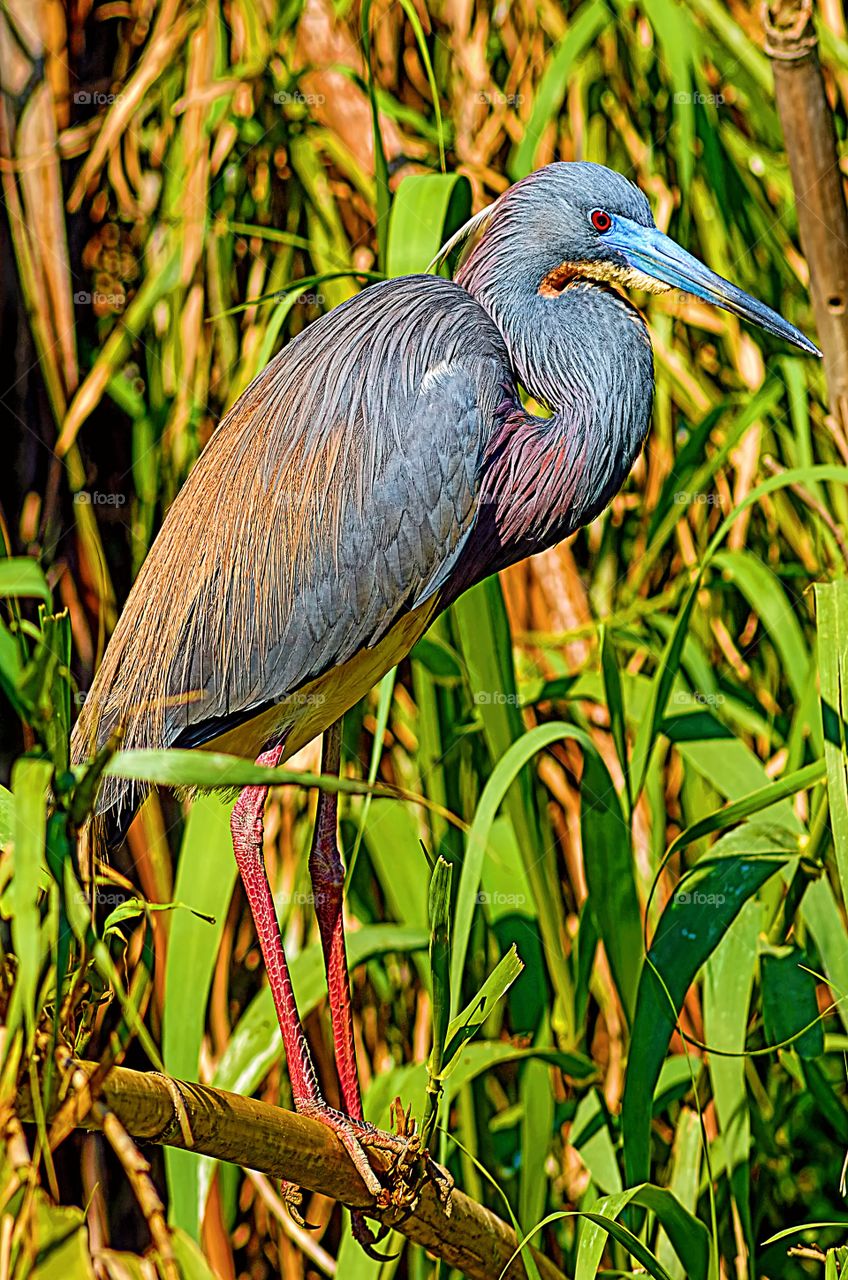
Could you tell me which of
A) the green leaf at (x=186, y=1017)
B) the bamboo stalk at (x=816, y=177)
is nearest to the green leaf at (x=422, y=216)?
the bamboo stalk at (x=816, y=177)

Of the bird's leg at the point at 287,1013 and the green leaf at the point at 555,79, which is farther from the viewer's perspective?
the green leaf at the point at 555,79

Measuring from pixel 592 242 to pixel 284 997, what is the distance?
75 cm

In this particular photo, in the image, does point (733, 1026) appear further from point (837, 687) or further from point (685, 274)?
point (685, 274)

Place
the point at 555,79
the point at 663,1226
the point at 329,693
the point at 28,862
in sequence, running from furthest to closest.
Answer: the point at 555,79 → the point at 329,693 → the point at 663,1226 → the point at 28,862

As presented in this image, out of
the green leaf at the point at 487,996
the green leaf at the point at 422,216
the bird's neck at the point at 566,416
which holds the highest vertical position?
the green leaf at the point at 422,216

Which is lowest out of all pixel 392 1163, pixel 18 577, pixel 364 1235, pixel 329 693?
pixel 364 1235

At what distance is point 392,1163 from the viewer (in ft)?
3.81

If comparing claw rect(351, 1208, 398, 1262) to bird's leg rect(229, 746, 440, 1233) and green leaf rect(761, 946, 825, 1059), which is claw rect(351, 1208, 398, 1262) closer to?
bird's leg rect(229, 746, 440, 1233)

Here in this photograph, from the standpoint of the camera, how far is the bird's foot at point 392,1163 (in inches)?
44.0

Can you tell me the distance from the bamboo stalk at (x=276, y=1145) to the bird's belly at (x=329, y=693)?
392mm

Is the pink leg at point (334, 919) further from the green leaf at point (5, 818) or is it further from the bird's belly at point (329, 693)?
the green leaf at point (5, 818)

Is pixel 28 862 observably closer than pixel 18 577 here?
Yes

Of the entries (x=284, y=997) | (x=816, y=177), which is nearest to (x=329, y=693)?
(x=284, y=997)

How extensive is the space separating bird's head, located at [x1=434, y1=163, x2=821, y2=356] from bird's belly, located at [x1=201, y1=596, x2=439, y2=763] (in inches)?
13.4
